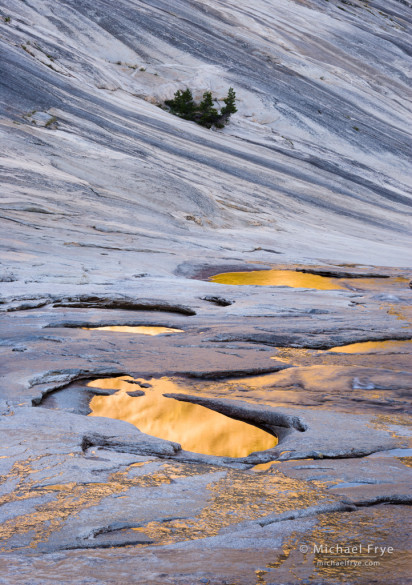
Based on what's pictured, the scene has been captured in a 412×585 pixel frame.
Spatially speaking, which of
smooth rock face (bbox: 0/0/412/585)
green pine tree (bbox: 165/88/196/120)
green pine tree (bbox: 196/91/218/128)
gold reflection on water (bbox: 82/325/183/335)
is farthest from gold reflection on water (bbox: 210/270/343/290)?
green pine tree (bbox: 165/88/196/120)

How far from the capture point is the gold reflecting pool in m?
4.76

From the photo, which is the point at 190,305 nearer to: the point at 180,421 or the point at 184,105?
the point at 180,421

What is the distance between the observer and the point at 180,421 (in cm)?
520

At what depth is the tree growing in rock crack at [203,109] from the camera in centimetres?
2902

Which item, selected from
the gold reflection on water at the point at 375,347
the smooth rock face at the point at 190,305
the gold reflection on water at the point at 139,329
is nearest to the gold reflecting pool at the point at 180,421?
the smooth rock face at the point at 190,305

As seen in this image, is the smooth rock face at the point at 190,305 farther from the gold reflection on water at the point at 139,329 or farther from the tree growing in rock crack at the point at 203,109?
the tree growing in rock crack at the point at 203,109

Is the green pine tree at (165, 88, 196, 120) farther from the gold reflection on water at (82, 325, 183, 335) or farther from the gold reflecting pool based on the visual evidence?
the gold reflecting pool

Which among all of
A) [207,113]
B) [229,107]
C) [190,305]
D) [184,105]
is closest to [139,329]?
[190,305]

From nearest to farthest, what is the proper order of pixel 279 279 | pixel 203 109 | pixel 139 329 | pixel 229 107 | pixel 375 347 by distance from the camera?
pixel 375 347, pixel 139 329, pixel 279 279, pixel 203 109, pixel 229 107

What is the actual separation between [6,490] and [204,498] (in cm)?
117

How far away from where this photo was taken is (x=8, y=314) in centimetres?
835

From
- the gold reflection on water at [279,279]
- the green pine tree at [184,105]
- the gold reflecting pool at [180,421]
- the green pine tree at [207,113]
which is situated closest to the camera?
the gold reflecting pool at [180,421]

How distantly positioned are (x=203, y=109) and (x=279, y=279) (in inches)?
731

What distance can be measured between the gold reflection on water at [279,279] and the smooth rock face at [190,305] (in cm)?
42
